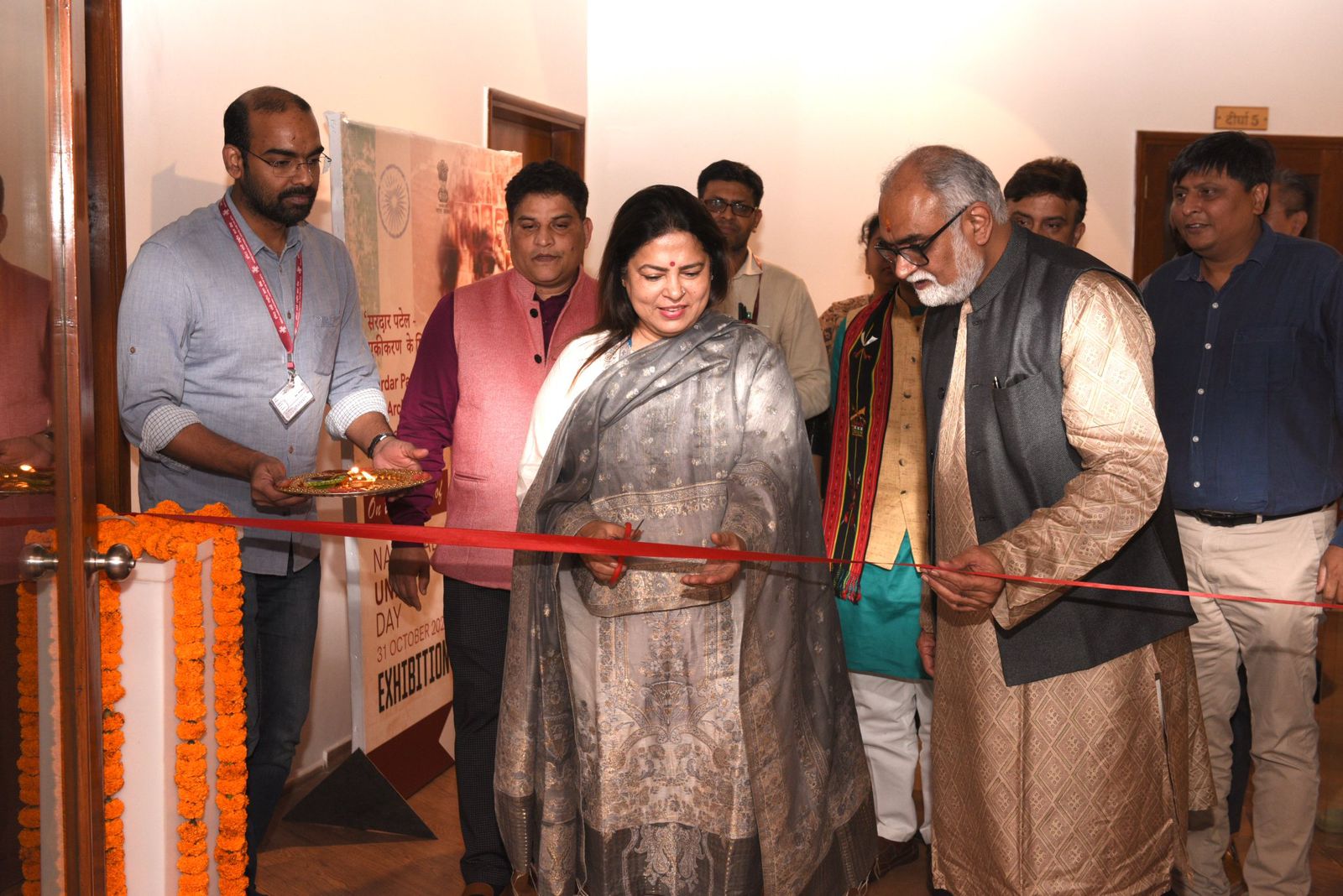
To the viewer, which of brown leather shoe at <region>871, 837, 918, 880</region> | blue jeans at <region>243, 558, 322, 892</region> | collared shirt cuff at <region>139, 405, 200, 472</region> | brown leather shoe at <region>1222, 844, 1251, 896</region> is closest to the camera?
collared shirt cuff at <region>139, 405, 200, 472</region>

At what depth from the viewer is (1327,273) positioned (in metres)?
2.89

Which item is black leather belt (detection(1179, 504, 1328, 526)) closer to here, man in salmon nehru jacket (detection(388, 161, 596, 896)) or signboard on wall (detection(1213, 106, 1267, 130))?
man in salmon nehru jacket (detection(388, 161, 596, 896))

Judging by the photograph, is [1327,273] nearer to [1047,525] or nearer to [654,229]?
[1047,525]

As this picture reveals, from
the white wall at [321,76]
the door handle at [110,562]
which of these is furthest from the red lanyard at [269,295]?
the door handle at [110,562]

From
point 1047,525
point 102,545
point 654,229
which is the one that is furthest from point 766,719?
point 102,545

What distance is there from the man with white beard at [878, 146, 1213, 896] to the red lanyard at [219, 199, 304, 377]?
1.49 meters

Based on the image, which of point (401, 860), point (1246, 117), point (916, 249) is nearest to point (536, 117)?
point (1246, 117)

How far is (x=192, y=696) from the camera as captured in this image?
240 cm

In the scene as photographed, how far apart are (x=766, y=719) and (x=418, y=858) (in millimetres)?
1629

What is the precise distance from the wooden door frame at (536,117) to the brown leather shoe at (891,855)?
3487mm

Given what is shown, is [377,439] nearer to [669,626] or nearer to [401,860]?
[669,626]

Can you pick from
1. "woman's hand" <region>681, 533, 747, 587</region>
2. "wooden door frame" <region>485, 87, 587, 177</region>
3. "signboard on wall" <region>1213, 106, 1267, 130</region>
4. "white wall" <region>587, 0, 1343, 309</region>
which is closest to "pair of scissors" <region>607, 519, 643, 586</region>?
"woman's hand" <region>681, 533, 747, 587</region>

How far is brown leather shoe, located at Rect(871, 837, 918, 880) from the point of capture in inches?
132

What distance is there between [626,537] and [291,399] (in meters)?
1.07
